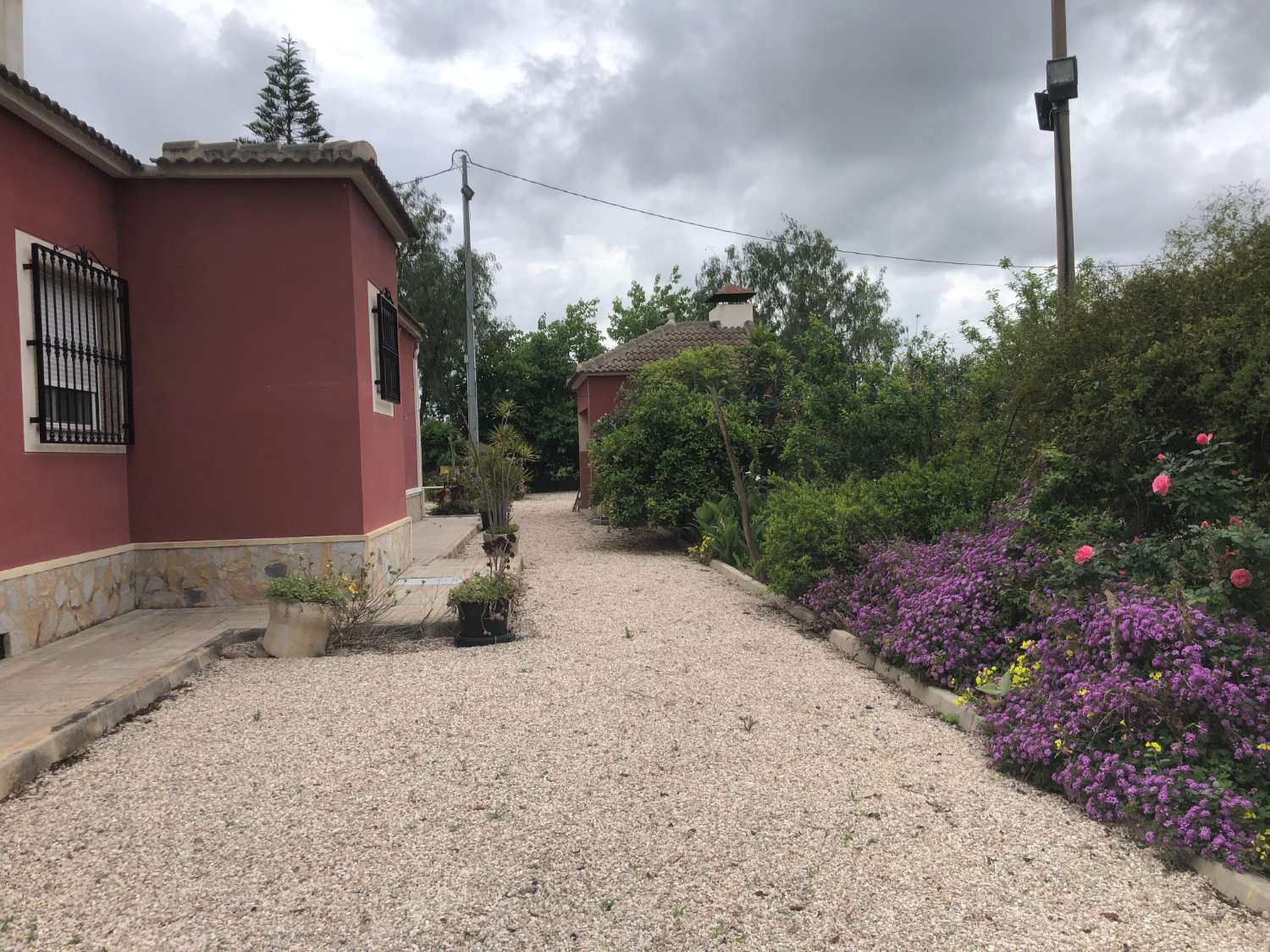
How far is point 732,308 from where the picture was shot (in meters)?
24.2

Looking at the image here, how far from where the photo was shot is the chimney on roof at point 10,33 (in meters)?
7.41

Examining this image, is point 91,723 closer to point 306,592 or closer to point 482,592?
point 306,592

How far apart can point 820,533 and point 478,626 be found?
296 cm

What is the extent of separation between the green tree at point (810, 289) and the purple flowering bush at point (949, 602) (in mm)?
30641

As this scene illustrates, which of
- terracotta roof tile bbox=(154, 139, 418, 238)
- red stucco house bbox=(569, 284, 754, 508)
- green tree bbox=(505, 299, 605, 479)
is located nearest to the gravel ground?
terracotta roof tile bbox=(154, 139, 418, 238)

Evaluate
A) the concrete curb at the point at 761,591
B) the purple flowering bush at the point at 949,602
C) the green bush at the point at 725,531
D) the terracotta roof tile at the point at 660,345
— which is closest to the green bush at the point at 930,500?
the purple flowering bush at the point at 949,602

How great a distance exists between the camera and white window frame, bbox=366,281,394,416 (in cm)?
839

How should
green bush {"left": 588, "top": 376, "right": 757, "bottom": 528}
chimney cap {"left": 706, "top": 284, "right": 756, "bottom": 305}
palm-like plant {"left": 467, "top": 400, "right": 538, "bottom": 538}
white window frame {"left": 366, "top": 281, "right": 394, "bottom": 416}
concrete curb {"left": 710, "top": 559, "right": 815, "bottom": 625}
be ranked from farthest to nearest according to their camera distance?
1. chimney cap {"left": 706, "top": 284, "right": 756, "bottom": 305}
2. green bush {"left": 588, "top": 376, "right": 757, "bottom": 528}
3. palm-like plant {"left": 467, "top": 400, "right": 538, "bottom": 538}
4. white window frame {"left": 366, "top": 281, "right": 394, "bottom": 416}
5. concrete curb {"left": 710, "top": 559, "right": 815, "bottom": 625}

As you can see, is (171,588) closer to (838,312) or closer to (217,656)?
(217,656)

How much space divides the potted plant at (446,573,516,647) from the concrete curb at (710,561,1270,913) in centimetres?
257

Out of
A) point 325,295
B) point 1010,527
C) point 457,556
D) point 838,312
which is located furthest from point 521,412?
point 1010,527

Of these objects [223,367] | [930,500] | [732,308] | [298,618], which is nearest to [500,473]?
[223,367]

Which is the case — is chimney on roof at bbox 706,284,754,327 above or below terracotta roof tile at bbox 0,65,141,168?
above

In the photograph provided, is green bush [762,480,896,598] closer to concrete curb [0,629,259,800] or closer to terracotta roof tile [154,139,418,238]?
concrete curb [0,629,259,800]
